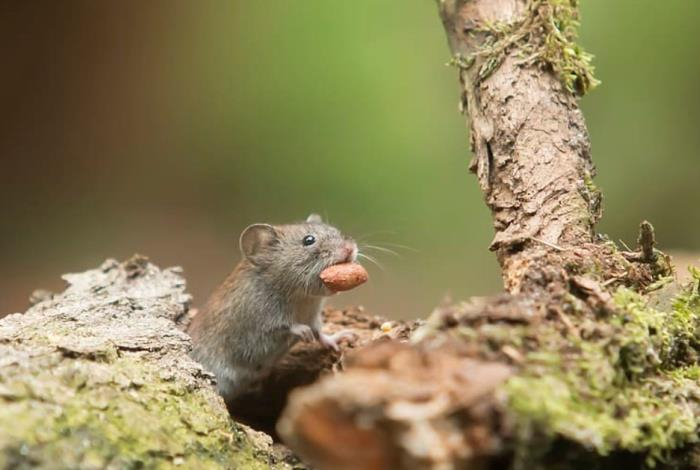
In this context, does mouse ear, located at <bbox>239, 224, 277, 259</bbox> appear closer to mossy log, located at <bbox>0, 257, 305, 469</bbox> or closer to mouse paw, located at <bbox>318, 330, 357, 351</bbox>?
mouse paw, located at <bbox>318, 330, 357, 351</bbox>

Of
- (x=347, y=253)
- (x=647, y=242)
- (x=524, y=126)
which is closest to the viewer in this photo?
(x=647, y=242)

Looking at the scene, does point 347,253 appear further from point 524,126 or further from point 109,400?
point 109,400

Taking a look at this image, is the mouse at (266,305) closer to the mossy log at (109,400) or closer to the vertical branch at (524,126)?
the mossy log at (109,400)

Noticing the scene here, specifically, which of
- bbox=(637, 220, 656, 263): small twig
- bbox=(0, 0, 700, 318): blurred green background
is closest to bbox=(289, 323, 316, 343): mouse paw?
bbox=(637, 220, 656, 263): small twig

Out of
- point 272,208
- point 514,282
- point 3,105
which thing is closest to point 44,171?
point 3,105

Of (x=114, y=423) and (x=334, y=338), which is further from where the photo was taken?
(x=334, y=338)

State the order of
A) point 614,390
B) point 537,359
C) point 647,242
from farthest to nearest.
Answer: point 647,242 < point 614,390 < point 537,359

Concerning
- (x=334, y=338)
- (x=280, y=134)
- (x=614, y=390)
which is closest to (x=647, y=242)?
(x=614, y=390)
